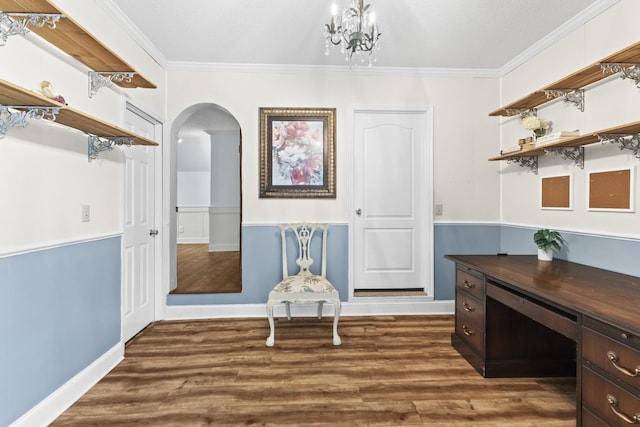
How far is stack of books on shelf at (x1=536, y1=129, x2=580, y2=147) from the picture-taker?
2.26m

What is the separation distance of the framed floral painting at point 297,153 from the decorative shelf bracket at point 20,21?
6.71ft

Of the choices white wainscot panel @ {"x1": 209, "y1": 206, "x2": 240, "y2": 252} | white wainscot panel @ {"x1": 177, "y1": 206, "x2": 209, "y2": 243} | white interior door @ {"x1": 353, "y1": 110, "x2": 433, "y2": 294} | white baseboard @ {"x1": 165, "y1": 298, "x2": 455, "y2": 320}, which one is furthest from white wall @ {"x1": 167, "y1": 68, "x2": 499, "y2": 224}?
white wainscot panel @ {"x1": 177, "y1": 206, "x2": 209, "y2": 243}

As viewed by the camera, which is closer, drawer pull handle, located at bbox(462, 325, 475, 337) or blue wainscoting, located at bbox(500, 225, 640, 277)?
blue wainscoting, located at bbox(500, 225, 640, 277)

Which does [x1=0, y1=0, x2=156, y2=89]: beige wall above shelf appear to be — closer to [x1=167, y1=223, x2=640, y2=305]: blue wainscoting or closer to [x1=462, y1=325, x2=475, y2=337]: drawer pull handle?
[x1=167, y1=223, x2=640, y2=305]: blue wainscoting

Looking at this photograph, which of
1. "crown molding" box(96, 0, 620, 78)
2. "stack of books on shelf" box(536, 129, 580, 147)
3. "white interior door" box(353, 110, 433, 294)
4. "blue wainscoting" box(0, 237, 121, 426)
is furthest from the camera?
"white interior door" box(353, 110, 433, 294)

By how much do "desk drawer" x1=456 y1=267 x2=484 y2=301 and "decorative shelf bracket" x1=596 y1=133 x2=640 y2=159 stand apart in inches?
44.8

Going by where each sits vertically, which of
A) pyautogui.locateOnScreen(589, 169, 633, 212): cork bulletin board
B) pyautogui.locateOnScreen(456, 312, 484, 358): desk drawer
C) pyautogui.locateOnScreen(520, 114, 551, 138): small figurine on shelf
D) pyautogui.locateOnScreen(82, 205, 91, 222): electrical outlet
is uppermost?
pyautogui.locateOnScreen(520, 114, 551, 138): small figurine on shelf

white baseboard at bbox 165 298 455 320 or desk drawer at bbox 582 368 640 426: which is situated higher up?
desk drawer at bbox 582 368 640 426

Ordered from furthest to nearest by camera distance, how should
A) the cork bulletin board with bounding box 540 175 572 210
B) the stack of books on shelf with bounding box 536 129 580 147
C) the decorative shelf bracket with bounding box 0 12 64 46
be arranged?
1. the cork bulletin board with bounding box 540 175 572 210
2. the stack of books on shelf with bounding box 536 129 580 147
3. the decorative shelf bracket with bounding box 0 12 64 46

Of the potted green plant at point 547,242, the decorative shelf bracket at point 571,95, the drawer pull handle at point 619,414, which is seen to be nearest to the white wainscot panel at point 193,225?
the potted green plant at point 547,242

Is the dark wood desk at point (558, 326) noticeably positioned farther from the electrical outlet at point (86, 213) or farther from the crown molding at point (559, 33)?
the electrical outlet at point (86, 213)

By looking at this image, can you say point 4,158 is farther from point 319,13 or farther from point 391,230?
point 391,230

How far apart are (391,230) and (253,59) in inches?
88.5

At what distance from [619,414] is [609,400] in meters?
0.05
